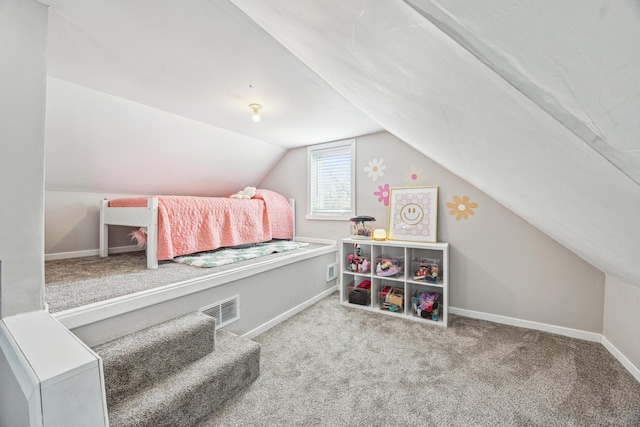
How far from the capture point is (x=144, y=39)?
138cm

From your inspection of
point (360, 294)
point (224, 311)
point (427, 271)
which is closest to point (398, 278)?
point (427, 271)

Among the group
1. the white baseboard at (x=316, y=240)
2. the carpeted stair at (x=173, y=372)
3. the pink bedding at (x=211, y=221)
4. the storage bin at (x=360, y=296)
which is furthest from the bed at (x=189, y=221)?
the storage bin at (x=360, y=296)

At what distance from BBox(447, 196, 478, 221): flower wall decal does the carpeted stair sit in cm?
212

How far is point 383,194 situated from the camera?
2932mm

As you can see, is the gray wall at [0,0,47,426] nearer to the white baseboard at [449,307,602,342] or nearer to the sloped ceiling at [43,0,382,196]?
the sloped ceiling at [43,0,382,196]

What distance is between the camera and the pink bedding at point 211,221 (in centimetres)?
215

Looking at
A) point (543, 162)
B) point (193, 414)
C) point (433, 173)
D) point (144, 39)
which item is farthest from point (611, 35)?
point (433, 173)

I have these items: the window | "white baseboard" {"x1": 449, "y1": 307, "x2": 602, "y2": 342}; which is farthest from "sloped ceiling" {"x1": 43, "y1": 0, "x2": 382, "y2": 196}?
"white baseboard" {"x1": 449, "y1": 307, "x2": 602, "y2": 342}

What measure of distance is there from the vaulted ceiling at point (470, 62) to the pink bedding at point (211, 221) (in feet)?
3.32

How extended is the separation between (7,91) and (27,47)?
0.22 metres

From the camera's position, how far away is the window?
3197 mm

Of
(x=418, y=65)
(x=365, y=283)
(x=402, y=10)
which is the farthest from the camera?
(x=365, y=283)

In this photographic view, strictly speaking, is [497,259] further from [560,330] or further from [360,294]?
[360,294]

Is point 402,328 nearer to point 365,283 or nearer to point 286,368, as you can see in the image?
point 365,283
